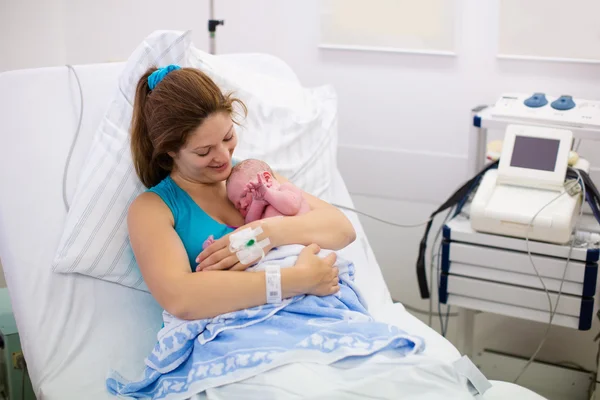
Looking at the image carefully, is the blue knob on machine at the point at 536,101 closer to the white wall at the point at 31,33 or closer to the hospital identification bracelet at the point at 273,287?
the hospital identification bracelet at the point at 273,287

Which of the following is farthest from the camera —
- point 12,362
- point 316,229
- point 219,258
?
point 12,362

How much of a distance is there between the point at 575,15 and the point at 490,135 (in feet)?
1.71

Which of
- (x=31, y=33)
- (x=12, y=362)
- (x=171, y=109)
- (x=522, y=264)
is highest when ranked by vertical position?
(x=31, y=33)

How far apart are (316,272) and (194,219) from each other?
308 millimetres

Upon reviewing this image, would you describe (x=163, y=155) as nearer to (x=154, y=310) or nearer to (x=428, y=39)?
(x=154, y=310)

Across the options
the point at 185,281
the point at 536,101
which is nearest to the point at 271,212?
the point at 185,281

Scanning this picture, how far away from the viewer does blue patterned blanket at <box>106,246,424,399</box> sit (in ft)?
4.23

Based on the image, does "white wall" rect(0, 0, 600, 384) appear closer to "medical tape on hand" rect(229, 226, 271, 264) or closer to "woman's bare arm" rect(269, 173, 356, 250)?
"woman's bare arm" rect(269, 173, 356, 250)

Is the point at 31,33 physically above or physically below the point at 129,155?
above

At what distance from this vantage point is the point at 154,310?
1.62 metres

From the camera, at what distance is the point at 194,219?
1517 mm

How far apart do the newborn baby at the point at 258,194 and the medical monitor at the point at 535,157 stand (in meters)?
0.72

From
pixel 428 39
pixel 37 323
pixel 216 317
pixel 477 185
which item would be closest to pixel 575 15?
pixel 428 39

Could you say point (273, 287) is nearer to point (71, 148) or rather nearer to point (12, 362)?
point (71, 148)
